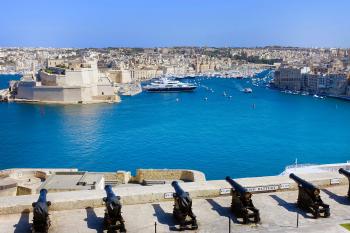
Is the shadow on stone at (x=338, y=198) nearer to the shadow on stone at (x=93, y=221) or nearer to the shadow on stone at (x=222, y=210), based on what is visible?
the shadow on stone at (x=222, y=210)

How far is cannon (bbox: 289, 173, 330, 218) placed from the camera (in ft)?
13.1

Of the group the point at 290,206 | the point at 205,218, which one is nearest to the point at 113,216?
the point at 205,218

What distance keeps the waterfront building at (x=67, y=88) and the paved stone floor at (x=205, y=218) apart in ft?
112

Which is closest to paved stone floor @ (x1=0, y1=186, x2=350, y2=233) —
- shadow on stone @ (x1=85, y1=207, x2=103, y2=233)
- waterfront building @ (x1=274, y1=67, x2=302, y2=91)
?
shadow on stone @ (x1=85, y1=207, x2=103, y2=233)

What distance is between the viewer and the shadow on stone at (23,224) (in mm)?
3637

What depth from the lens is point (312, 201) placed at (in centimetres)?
405

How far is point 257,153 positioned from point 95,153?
6519 mm

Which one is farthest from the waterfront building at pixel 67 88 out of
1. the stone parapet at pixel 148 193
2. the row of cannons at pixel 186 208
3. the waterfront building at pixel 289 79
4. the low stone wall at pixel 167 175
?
the row of cannons at pixel 186 208

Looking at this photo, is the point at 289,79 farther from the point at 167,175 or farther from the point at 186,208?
the point at 186,208

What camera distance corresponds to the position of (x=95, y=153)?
18172mm

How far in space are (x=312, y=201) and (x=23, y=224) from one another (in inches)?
98.9

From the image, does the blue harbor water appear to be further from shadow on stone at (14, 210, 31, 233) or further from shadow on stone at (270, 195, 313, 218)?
shadow on stone at (14, 210, 31, 233)

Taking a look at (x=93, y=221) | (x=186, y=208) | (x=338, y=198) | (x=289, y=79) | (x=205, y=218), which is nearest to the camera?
(x=186, y=208)

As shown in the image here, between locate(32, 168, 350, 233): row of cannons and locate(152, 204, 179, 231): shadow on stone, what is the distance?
0.06 m
